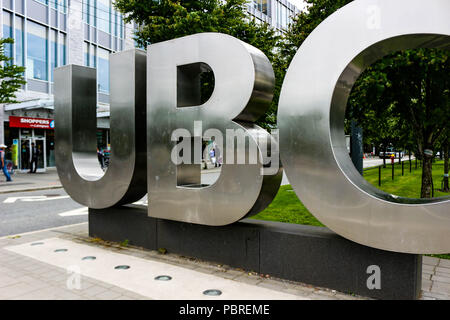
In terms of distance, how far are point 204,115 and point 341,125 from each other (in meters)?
1.89

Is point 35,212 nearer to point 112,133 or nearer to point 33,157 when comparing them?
point 112,133

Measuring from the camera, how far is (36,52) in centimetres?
2291

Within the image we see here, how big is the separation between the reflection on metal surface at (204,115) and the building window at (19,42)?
20.0 m

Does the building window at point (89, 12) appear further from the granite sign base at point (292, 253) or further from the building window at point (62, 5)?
the granite sign base at point (292, 253)

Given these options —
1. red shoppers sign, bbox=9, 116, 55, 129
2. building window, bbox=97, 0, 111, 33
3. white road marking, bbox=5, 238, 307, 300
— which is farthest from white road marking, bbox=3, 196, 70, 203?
building window, bbox=97, 0, 111, 33

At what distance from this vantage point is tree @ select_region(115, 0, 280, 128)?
616 inches

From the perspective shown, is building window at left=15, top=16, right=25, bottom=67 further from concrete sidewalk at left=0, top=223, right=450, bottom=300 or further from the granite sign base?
the granite sign base

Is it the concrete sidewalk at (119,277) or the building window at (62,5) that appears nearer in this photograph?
the concrete sidewalk at (119,277)

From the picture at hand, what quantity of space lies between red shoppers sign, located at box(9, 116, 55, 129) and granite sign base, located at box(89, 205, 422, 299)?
19586mm

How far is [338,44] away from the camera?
4055 millimetres

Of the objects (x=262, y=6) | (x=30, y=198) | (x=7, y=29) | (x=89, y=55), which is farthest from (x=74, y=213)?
(x=262, y=6)

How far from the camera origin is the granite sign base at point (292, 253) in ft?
12.9

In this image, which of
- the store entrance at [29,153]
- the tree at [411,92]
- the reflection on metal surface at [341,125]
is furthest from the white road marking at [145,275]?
the store entrance at [29,153]
